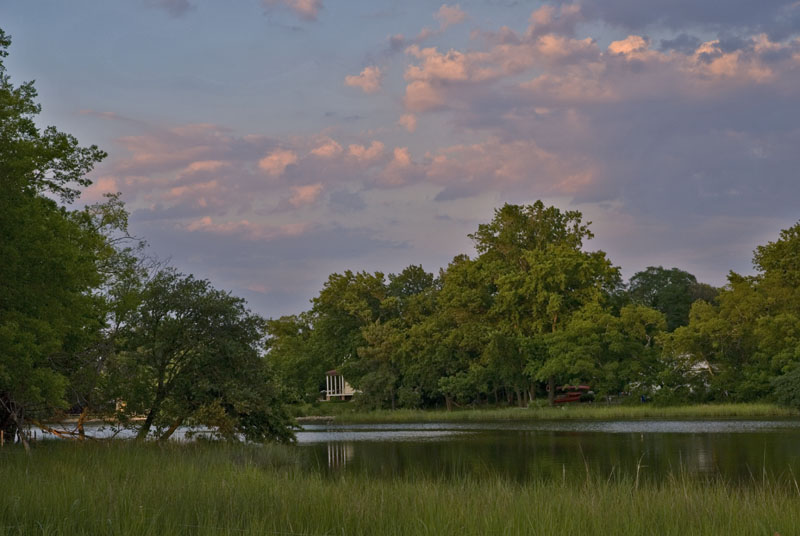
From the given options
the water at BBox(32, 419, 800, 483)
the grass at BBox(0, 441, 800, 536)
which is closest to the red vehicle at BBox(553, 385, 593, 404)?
the water at BBox(32, 419, 800, 483)

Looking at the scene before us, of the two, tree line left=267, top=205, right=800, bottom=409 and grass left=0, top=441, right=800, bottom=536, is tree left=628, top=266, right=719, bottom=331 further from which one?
grass left=0, top=441, right=800, bottom=536

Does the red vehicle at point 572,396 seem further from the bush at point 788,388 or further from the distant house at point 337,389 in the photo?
the distant house at point 337,389

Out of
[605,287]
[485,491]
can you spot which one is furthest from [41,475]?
[605,287]

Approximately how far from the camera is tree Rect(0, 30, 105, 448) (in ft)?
59.6

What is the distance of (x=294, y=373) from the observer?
291 feet

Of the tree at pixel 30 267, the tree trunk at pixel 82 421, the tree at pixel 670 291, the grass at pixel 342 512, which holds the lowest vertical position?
the grass at pixel 342 512

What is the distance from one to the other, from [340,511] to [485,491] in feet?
9.10

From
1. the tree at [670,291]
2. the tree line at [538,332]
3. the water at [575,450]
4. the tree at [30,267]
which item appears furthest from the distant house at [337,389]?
the tree at [30,267]

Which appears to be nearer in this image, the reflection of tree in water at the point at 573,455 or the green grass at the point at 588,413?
the reflection of tree in water at the point at 573,455

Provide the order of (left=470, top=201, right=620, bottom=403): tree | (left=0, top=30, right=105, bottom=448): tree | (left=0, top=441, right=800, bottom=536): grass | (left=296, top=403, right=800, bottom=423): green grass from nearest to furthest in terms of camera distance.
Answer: (left=0, top=441, right=800, bottom=536): grass < (left=0, top=30, right=105, bottom=448): tree < (left=296, top=403, right=800, bottom=423): green grass < (left=470, top=201, right=620, bottom=403): tree

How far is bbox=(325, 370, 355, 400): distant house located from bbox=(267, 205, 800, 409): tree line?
778 centimetres

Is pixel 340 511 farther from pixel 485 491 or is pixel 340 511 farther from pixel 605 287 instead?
pixel 605 287

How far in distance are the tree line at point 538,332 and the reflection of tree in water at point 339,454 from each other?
14199mm

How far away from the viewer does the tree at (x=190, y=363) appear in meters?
27.4
